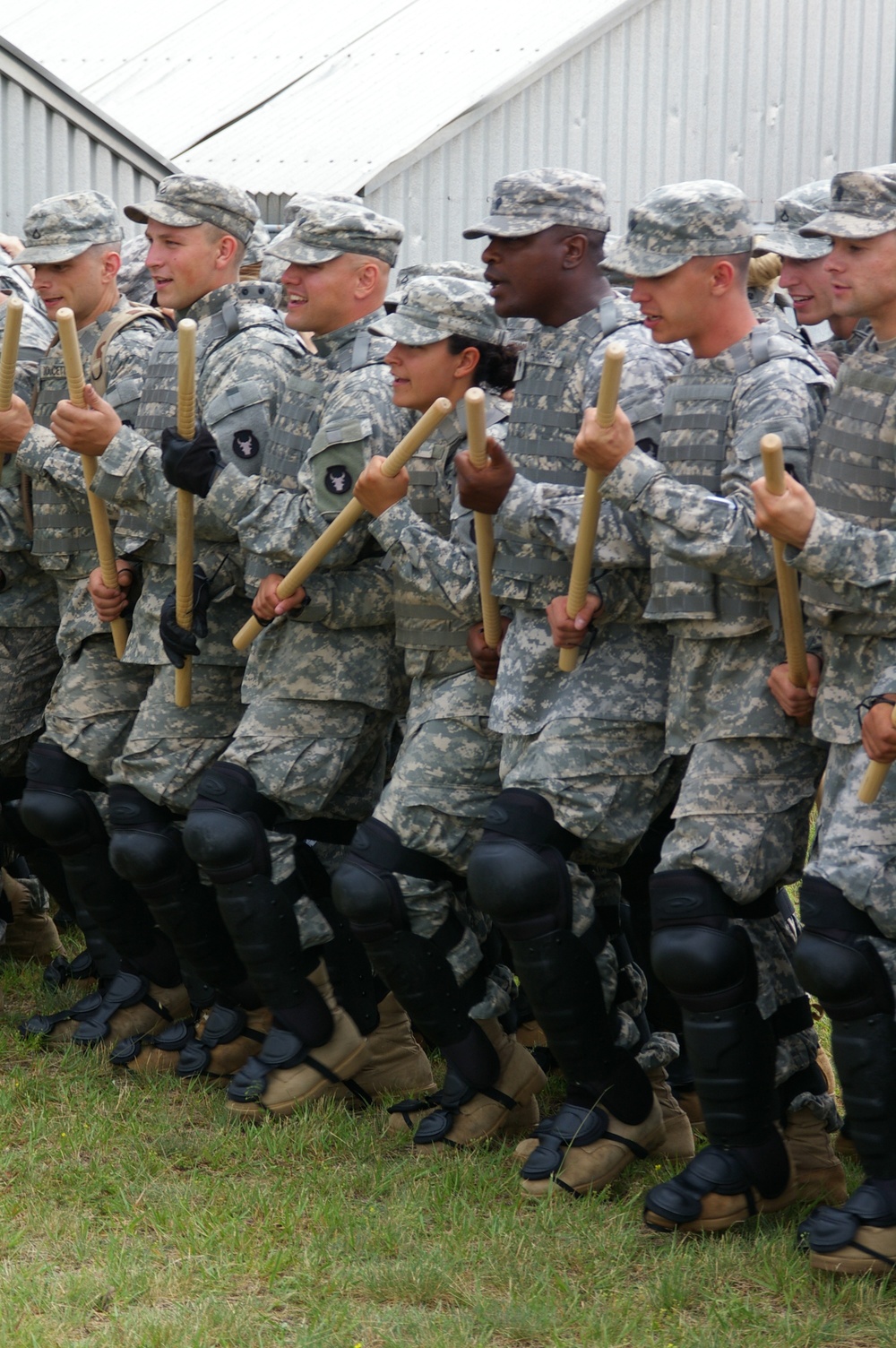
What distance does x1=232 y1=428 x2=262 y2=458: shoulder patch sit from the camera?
17.8ft

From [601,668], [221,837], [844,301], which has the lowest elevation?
[221,837]

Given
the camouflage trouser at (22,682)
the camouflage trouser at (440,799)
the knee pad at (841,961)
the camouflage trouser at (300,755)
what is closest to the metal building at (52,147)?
the camouflage trouser at (22,682)

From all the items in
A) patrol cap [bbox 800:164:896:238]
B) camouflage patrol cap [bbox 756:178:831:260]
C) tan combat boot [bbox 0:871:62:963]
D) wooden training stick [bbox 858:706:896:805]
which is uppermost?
patrol cap [bbox 800:164:896:238]

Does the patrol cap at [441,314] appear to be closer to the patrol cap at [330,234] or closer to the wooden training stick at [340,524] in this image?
the wooden training stick at [340,524]

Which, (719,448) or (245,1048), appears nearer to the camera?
(719,448)

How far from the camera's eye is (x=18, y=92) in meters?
11.6

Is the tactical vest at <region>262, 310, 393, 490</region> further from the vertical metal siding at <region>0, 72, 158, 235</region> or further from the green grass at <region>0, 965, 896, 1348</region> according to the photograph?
the vertical metal siding at <region>0, 72, 158, 235</region>

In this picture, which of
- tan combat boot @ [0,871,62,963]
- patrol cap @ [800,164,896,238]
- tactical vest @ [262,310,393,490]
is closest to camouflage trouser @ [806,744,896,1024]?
patrol cap @ [800,164,896,238]

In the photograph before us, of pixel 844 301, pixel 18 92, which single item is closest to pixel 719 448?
pixel 844 301

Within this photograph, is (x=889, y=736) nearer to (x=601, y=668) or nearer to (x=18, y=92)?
(x=601, y=668)

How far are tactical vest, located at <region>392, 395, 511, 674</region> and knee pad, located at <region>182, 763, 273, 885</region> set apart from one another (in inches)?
25.8

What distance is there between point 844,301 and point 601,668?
3.69ft

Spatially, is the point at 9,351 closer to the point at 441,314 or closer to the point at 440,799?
the point at 441,314

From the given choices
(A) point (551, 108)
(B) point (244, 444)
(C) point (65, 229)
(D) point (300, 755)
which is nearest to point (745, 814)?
(D) point (300, 755)
